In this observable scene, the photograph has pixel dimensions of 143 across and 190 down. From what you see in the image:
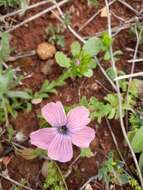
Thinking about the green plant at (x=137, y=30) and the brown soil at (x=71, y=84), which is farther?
the green plant at (x=137, y=30)

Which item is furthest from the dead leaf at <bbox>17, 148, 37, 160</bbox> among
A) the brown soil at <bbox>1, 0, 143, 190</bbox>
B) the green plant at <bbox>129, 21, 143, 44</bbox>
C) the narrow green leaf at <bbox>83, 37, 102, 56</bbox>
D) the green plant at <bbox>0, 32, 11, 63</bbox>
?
the green plant at <bbox>129, 21, 143, 44</bbox>

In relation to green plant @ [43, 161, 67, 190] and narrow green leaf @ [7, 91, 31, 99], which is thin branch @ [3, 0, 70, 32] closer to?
narrow green leaf @ [7, 91, 31, 99]

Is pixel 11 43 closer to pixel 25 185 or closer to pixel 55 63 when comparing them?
pixel 55 63

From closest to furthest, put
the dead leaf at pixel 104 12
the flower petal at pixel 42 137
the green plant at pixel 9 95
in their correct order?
1. the flower petal at pixel 42 137
2. the green plant at pixel 9 95
3. the dead leaf at pixel 104 12

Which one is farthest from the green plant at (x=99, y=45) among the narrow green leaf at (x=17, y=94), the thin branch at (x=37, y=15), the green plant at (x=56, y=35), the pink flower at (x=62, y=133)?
the pink flower at (x=62, y=133)

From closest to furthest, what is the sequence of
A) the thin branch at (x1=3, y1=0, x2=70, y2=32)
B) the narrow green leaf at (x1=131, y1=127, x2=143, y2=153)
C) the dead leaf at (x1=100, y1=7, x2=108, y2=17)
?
1. the narrow green leaf at (x1=131, y1=127, x2=143, y2=153)
2. the thin branch at (x1=3, y1=0, x2=70, y2=32)
3. the dead leaf at (x1=100, y1=7, x2=108, y2=17)

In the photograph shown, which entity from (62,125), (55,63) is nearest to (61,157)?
(62,125)

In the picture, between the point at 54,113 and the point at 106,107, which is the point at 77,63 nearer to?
the point at 106,107

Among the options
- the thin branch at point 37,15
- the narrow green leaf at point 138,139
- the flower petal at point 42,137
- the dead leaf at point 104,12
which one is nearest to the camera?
the flower petal at point 42,137

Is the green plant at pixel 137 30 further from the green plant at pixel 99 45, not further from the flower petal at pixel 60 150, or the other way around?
the flower petal at pixel 60 150
